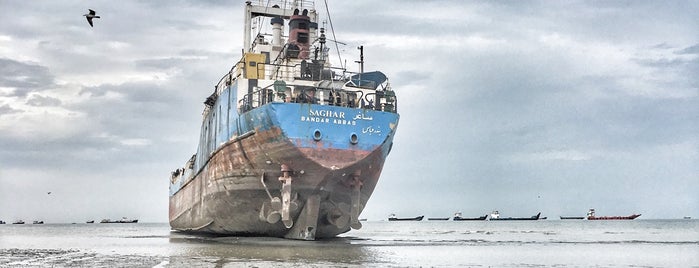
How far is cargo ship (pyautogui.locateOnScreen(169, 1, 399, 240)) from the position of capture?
1045 inches

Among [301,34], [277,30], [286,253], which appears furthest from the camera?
[277,30]

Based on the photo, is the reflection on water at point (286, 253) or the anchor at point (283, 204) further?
the anchor at point (283, 204)

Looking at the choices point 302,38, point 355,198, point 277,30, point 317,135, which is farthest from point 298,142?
point 277,30

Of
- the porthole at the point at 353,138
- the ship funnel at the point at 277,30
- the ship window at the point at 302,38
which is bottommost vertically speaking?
the porthole at the point at 353,138

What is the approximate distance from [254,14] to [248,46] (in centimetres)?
237

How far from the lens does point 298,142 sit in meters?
26.2

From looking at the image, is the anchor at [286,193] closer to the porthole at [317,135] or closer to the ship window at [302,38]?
the porthole at [317,135]

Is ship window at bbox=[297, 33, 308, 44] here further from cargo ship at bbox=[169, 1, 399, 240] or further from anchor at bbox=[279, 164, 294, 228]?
anchor at bbox=[279, 164, 294, 228]

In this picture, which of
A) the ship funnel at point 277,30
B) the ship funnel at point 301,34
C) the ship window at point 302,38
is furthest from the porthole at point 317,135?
the ship funnel at point 277,30

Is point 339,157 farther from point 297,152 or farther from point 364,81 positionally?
point 364,81

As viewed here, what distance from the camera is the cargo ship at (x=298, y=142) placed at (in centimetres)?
2655

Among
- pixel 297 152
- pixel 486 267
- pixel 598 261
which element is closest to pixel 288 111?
pixel 297 152

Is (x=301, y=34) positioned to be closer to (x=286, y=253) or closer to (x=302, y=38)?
(x=302, y=38)

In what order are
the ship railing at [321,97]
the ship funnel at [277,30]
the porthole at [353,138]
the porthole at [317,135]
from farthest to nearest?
the ship funnel at [277,30], the ship railing at [321,97], the porthole at [353,138], the porthole at [317,135]
